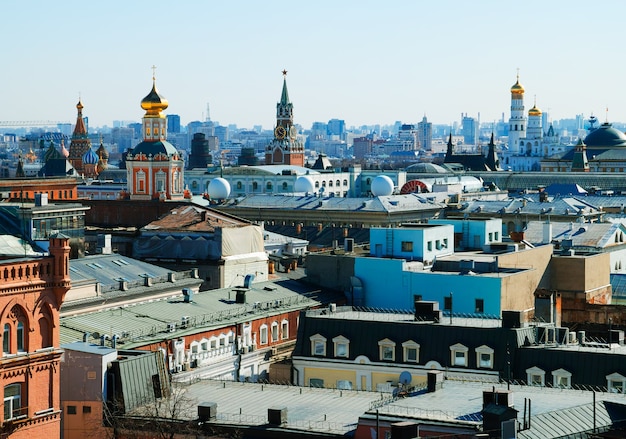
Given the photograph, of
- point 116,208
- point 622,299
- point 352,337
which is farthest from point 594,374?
point 116,208

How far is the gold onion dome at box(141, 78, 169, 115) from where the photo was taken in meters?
106

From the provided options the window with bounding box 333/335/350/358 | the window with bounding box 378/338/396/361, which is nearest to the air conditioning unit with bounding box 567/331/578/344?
the window with bounding box 378/338/396/361

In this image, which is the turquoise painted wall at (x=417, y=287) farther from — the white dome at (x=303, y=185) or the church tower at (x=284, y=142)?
the church tower at (x=284, y=142)

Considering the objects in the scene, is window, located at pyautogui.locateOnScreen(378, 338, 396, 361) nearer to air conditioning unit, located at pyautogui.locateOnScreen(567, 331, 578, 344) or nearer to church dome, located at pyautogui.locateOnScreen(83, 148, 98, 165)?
air conditioning unit, located at pyautogui.locateOnScreen(567, 331, 578, 344)

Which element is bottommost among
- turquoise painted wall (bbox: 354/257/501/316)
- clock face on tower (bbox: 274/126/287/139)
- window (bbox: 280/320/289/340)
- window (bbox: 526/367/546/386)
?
window (bbox: 280/320/289/340)

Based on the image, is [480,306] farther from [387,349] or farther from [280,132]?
[280,132]

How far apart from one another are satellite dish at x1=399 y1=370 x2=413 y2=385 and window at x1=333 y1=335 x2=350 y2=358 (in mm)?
→ 2161

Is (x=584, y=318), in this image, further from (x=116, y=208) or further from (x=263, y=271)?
(x=116, y=208)

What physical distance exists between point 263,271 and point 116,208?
22229mm

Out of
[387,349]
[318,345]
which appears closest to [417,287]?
[318,345]

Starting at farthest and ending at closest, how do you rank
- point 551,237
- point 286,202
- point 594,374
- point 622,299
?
point 286,202 → point 551,237 → point 622,299 → point 594,374

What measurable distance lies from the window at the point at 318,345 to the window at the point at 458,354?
4396 mm

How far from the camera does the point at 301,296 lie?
57.7 meters

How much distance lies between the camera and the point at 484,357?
44938 millimetres
